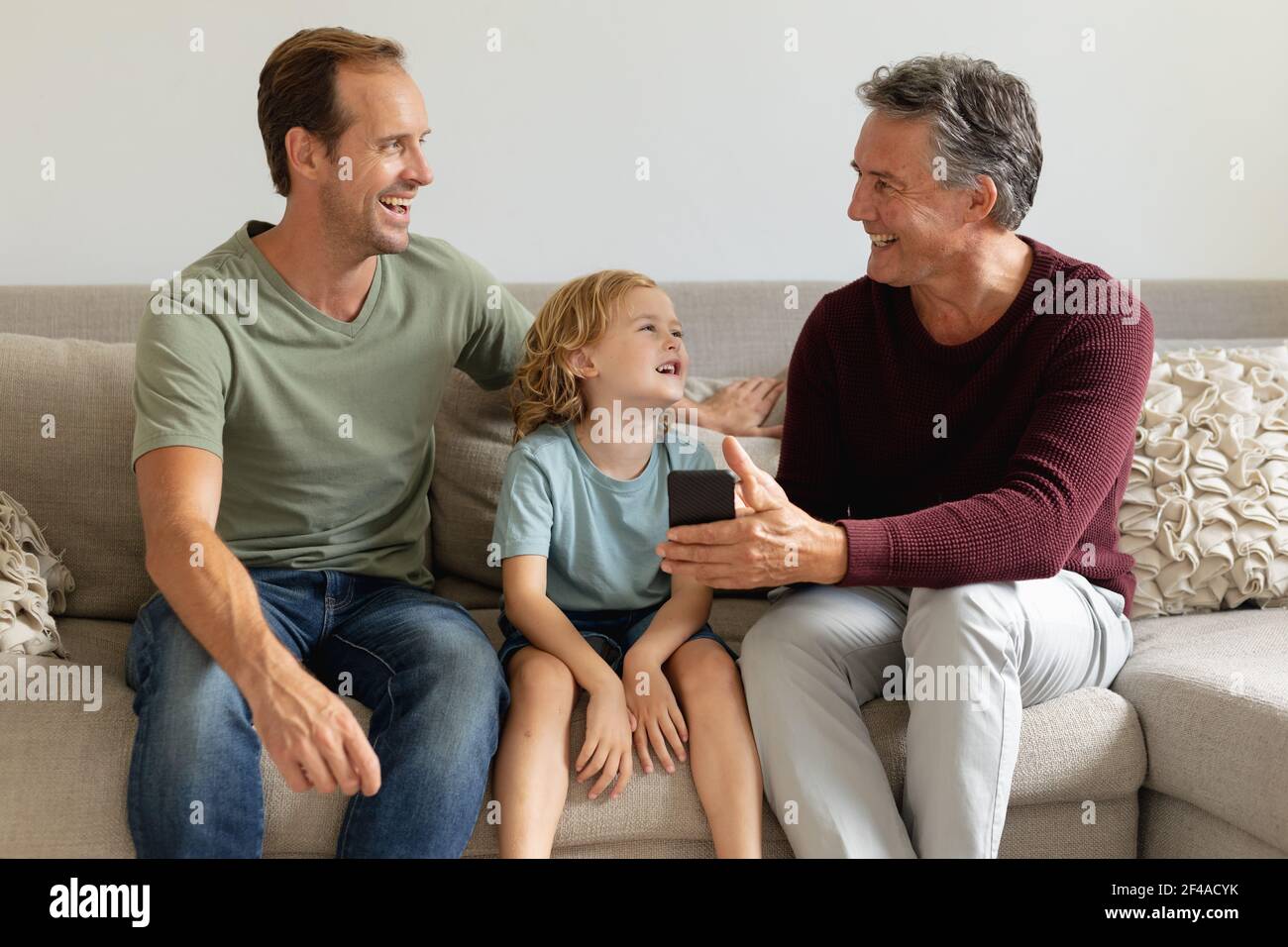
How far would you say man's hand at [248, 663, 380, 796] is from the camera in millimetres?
1292

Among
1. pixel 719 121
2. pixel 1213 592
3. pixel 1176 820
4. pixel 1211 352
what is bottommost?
pixel 1176 820

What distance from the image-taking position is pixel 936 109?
1.68 m

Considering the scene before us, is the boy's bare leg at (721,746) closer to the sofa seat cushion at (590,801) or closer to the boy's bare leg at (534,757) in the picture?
the sofa seat cushion at (590,801)

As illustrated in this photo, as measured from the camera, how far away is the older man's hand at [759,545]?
1.47m

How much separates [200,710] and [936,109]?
1.17m

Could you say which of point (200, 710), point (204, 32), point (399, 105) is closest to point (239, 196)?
point (204, 32)

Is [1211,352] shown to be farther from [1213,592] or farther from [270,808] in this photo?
[270,808]

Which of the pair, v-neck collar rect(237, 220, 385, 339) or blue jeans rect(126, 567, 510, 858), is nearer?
blue jeans rect(126, 567, 510, 858)

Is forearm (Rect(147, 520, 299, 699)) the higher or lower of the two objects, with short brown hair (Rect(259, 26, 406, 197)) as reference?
lower

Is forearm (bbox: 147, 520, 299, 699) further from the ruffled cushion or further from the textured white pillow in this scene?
the textured white pillow

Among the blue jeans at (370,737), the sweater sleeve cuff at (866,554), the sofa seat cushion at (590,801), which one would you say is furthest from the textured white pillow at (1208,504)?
the blue jeans at (370,737)

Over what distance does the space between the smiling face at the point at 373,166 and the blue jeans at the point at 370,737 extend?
50cm

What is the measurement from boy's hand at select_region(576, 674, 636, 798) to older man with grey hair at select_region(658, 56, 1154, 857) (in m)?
0.16

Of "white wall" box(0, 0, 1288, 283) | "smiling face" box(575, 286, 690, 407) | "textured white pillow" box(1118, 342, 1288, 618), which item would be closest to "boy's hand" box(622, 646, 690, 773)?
"smiling face" box(575, 286, 690, 407)
